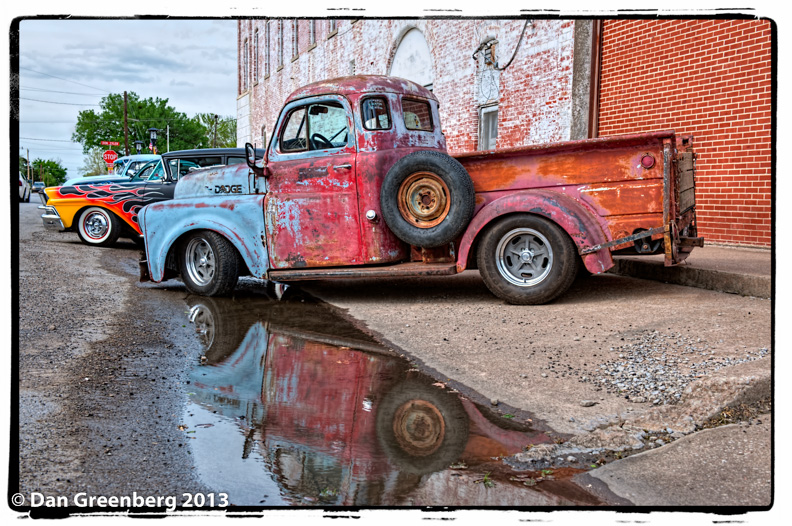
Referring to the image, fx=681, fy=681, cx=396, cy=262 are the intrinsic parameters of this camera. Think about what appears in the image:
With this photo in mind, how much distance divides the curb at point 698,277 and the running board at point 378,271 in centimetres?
233

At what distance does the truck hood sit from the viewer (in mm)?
7059

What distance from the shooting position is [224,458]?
2877 millimetres

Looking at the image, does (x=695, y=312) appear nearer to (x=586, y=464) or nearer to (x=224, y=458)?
(x=586, y=464)

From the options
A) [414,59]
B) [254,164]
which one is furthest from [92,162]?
[414,59]

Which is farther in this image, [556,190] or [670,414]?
[556,190]

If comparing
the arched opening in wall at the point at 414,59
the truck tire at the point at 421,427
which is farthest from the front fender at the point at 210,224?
the arched opening in wall at the point at 414,59

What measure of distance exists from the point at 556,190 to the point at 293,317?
2.59 m

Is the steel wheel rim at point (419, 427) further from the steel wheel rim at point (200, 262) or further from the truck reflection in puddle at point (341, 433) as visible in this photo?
the steel wheel rim at point (200, 262)

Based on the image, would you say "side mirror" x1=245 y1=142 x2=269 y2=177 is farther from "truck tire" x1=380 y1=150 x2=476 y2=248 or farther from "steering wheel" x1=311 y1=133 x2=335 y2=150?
"truck tire" x1=380 y1=150 x2=476 y2=248

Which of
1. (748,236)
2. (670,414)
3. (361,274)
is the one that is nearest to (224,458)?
(670,414)

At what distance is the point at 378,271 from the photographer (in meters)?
6.42

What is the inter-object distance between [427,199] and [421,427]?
3181mm

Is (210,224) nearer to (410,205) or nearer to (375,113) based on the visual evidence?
(375,113)

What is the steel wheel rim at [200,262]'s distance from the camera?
24.2ft
